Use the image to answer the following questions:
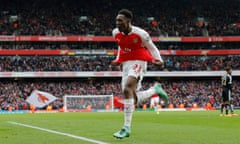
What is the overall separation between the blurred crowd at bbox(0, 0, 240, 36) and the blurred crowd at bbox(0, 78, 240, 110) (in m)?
6.14

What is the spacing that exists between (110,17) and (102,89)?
36.3 feet

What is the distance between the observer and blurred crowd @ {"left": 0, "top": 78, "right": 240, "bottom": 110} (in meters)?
52.6

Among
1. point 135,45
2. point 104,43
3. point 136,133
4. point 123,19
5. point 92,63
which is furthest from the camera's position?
point 104,43

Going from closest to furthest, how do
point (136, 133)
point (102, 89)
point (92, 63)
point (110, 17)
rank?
point (136, 133), point (102, 89), point (92, 63), point (110, 17)

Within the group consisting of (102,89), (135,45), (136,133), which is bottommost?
(102,89)

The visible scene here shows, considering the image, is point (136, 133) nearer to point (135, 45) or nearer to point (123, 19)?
point (135, 45)

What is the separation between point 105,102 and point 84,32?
1738 centimetres

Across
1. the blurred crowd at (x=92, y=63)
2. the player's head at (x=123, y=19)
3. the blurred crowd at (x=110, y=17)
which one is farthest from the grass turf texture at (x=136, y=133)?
the blurred crowd at (x=110, y=17)

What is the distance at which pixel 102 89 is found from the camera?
→ 57625mm

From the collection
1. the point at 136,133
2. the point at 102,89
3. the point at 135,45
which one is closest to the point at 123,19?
the point at 135,45

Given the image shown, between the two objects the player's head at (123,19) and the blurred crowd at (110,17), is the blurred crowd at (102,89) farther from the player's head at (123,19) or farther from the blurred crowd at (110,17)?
the player's head at (123,19)

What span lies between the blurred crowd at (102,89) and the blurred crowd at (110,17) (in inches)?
242

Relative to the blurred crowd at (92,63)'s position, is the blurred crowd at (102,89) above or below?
below

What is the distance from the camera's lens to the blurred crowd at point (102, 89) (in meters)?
52.6
